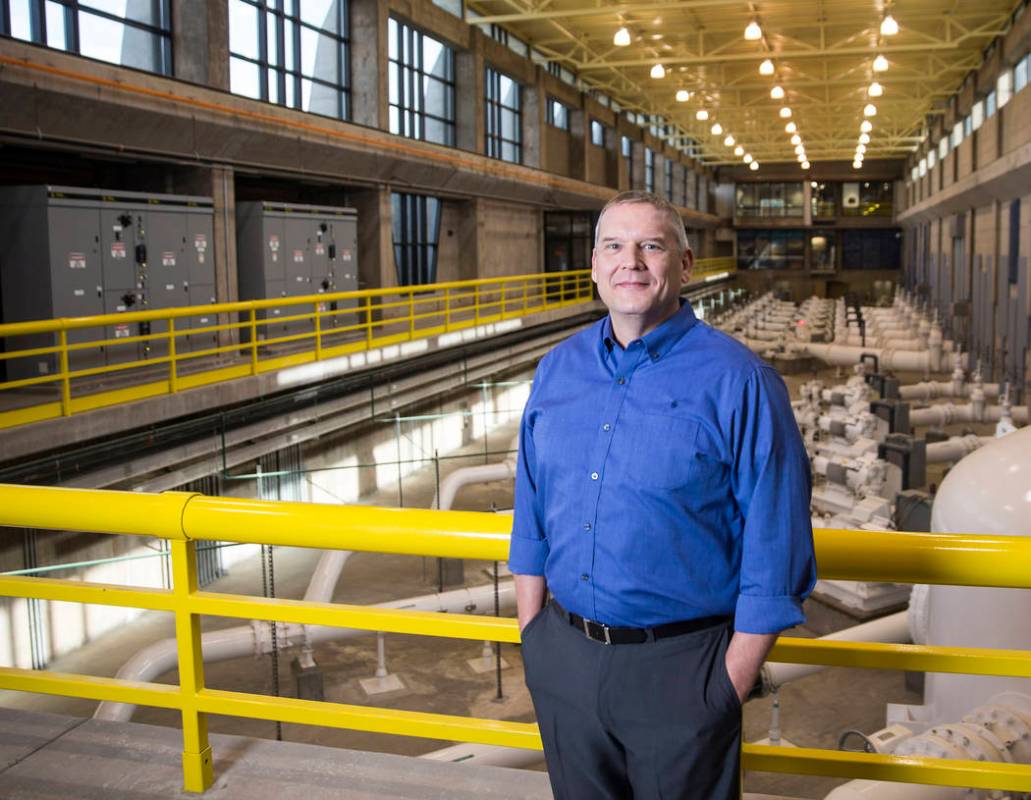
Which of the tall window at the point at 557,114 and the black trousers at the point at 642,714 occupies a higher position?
the tall window at the point at 557,114

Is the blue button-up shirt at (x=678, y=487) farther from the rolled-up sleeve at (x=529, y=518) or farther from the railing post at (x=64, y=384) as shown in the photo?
the railing post at (x=64, y=384)

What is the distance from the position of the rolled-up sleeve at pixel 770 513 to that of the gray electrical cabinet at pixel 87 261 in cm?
1179

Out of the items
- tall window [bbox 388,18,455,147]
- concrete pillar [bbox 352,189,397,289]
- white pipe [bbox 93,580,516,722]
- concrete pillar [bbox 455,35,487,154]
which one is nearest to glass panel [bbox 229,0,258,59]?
concrete pillar [bbox 352,189,397,289]

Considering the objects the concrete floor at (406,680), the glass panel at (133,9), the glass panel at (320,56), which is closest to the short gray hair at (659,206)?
the concrete floor at (406,680)

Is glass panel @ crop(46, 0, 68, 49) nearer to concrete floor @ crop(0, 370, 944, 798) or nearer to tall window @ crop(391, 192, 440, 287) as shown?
concrete floor @ crop(0, 370, 944, 798)

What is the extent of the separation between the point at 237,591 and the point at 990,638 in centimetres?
659

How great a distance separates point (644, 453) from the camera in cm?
198

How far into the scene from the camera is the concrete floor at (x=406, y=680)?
27.0ft

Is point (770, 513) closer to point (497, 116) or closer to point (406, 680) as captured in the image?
point (406, 680)

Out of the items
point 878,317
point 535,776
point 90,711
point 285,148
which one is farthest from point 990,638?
point 878,317

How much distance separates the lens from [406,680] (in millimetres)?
9164

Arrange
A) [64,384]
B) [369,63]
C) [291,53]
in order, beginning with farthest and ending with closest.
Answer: [369,63] < [291,53] < [64,384]

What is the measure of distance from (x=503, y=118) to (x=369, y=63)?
392 inches

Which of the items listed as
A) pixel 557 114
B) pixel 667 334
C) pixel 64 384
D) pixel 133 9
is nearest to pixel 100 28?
pixel 133 9
